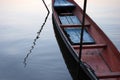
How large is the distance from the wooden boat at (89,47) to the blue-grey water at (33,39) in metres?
0.80

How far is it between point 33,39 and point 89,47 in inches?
148

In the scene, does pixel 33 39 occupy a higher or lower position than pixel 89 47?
lower

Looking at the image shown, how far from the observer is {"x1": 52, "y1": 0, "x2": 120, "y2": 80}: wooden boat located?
723 centimetres

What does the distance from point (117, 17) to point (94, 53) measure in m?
6.93

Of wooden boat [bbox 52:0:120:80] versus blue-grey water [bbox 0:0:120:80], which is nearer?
wooden boat [bbox 52:0:120:80]

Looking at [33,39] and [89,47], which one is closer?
[89,47]

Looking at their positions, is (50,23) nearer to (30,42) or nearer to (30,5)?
(30,42)

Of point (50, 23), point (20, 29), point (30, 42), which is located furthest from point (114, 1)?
point (30, 42)

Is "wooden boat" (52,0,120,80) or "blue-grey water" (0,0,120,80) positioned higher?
"wooden boat" (52,0,120,80)

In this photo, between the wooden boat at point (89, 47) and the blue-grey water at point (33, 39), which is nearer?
the wooden boat at point (89, 47)

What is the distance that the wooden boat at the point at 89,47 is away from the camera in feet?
23.7

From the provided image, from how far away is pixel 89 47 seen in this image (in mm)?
9172

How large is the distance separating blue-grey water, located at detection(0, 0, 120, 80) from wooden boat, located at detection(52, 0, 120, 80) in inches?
31.5

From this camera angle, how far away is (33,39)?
40.3 ft
